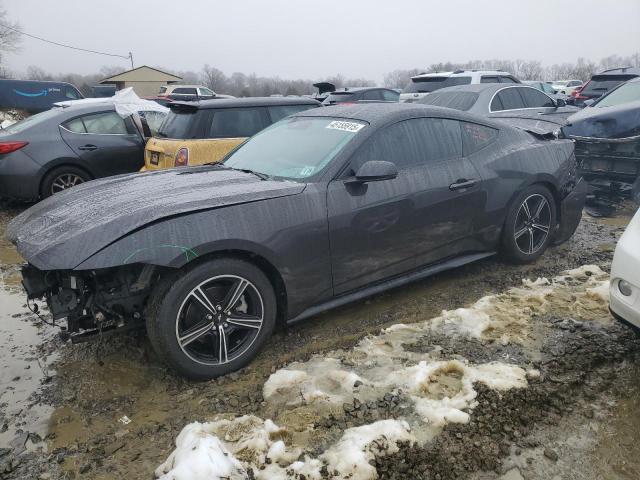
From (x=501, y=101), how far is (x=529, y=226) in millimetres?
4424

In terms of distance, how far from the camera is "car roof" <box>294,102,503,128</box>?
3633 millimetres

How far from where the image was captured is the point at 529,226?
14.8 ft

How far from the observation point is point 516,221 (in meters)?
4.34

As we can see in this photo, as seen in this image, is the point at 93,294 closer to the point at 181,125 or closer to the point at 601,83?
the point at 181,125

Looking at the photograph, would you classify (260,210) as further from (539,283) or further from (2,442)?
(539,283)

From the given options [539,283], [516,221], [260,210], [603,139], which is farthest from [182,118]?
[603,139]

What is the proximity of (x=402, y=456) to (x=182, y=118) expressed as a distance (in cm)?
505

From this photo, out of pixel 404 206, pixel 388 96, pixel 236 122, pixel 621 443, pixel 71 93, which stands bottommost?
pixel 621 443

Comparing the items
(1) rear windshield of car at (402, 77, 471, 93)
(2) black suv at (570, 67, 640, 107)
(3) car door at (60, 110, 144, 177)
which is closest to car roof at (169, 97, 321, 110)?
(3) car door at (60, 110, 144, 177)

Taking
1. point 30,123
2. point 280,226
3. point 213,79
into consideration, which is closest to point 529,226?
point 280,226

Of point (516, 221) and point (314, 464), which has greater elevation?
point (516, 221)

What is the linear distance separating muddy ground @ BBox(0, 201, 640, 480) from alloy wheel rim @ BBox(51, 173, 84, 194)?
11.0 feet

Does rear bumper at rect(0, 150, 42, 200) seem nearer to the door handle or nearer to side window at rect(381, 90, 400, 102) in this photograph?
the door handle

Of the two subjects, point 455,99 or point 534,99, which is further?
point 534,99
